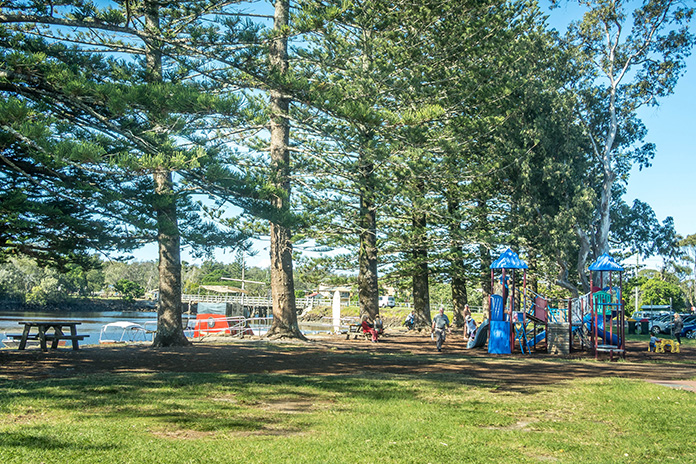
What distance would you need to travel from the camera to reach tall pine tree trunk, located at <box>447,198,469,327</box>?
2201 cm

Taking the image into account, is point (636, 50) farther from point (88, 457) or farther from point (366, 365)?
point (88, 457)

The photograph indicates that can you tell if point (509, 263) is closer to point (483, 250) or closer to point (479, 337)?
point (479, 337)

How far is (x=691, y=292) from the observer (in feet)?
228

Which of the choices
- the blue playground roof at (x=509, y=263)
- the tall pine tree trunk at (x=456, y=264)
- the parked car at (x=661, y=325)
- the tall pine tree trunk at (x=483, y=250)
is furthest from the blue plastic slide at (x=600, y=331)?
the parked car at (x=661, y=325)

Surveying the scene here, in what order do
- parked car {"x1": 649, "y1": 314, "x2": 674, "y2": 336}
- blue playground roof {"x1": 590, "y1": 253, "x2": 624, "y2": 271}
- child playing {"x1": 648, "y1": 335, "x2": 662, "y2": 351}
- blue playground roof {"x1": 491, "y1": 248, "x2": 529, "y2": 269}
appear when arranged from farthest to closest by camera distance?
parked car {"x1": 649, "y1": 314, "x2": 674, "y2": 336} → child playing {"x1": 648, "y1": 335, "x2": 662, "y2": 351} → blue playground roof {"x1": 491, "y1": 248, "x2": 529, "y2": 269} → blue playground roof {"x1": 590, "y1": 253, "x2": 624, "y2": 271}

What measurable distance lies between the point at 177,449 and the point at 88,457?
71 centimetres

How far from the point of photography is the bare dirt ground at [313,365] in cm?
958

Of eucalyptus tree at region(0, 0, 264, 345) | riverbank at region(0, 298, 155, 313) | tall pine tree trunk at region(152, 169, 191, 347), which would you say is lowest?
riverbank at region(0, 298, 155, 313)

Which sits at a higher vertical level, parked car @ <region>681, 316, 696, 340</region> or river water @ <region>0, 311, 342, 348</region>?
parked car @ <region>681, 316, 696, 340</region>

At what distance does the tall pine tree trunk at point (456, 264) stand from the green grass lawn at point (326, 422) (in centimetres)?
1303

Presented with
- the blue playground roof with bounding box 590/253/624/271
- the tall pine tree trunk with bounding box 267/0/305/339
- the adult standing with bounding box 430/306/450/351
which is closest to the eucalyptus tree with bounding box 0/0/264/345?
the tall pine tree trunk with bounding box 267/0/305/339

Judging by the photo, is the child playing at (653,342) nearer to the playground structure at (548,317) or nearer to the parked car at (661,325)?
the playground structure at (548,317)

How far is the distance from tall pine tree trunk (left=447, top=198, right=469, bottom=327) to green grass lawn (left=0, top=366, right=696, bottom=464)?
13.0 metres

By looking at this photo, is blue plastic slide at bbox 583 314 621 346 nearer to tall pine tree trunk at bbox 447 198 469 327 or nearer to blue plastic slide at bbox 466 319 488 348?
blue plastic slide at bbox 466 319 488 348
